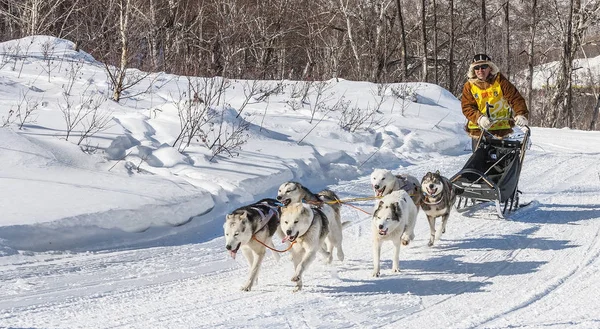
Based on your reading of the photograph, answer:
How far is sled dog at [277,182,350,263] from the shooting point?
228 inches

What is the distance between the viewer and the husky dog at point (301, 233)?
16.3 feet

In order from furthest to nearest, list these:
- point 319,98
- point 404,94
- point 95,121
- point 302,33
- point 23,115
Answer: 1. point 302,33
2. point 404,94
3. point 319,98
4. point 23,115
5. point 95,121

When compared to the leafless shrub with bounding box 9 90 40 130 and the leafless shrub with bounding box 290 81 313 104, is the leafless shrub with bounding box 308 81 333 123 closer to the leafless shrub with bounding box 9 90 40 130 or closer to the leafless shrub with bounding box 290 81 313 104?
the leafless shrub with bounding box 290 81 313 104

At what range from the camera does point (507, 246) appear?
6.23m

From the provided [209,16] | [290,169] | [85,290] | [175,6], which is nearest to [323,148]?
[290,169]

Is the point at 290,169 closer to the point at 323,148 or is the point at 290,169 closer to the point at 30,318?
the point at 323,148

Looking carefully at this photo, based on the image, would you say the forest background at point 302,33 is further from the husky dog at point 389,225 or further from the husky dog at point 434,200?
the husky dog at point 389,225

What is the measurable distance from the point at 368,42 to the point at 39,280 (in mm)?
17611

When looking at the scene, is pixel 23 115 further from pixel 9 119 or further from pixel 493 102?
pixel 493 102

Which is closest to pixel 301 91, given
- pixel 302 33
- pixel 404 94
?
pixel 404 94

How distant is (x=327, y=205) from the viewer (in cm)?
585

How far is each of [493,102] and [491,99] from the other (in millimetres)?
42

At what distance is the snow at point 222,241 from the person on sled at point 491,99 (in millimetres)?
1073

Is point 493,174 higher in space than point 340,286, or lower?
higher
